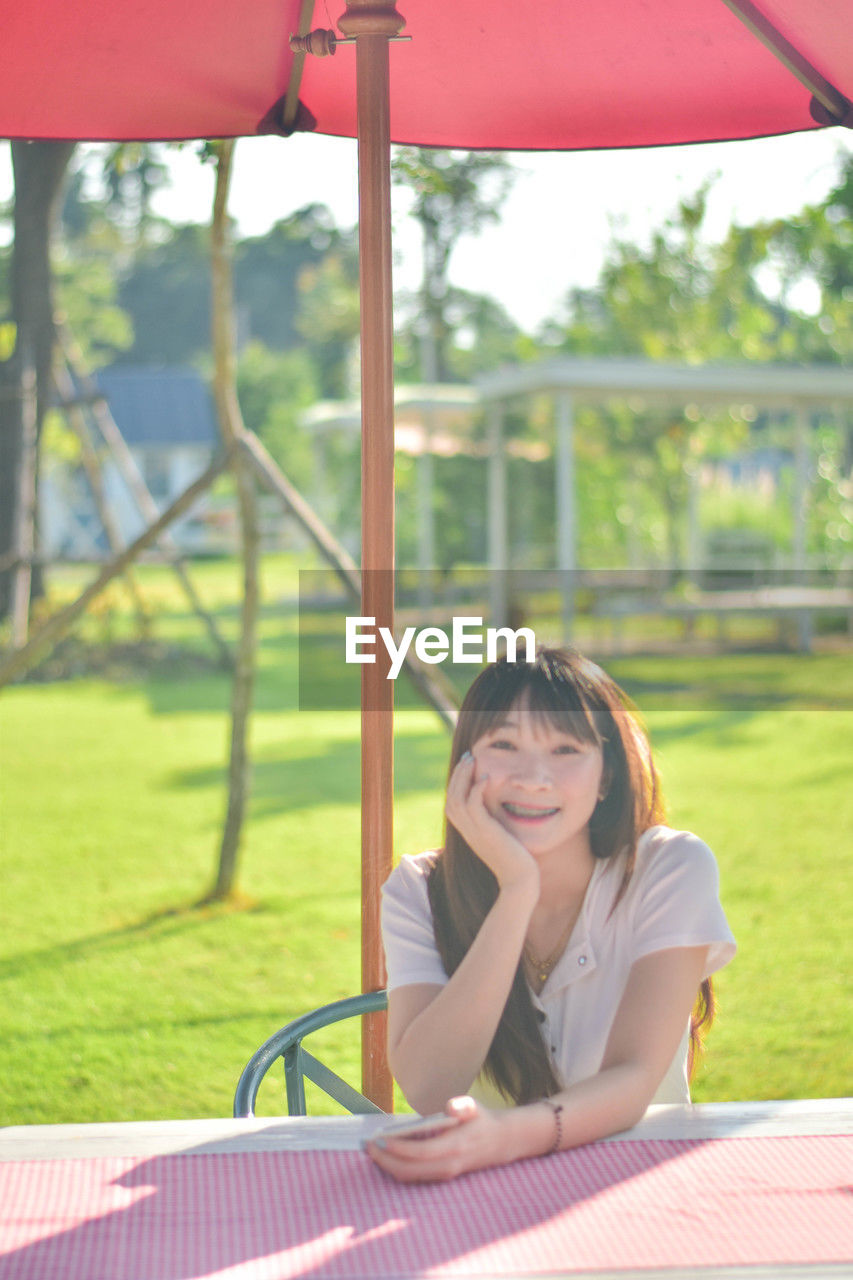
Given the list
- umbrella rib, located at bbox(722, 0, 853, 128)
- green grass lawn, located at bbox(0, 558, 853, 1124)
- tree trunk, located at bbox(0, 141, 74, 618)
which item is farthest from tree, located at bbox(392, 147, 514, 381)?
tree trunk, located at bbox(0, 141, 74, 618)

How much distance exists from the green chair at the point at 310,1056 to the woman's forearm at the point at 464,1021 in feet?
0.71

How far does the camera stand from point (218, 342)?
447 centimetres

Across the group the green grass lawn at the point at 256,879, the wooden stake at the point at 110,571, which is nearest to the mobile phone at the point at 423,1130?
the green grass lawn at the point at 256,879

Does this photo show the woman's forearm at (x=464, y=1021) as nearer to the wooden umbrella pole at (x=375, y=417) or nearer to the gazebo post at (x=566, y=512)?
the wooden umbrella pole at (x=375, y=417)

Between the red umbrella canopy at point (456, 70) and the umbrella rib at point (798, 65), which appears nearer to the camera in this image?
the umbrella rib at point (798, 65)

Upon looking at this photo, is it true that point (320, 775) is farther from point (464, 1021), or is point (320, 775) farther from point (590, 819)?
point (464, 1021)

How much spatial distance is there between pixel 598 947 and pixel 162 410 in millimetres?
40496

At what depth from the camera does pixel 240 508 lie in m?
4.70

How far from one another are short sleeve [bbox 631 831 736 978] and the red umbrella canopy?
1.30m

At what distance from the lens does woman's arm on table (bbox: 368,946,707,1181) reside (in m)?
1.34

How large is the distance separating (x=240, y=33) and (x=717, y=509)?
19567mm

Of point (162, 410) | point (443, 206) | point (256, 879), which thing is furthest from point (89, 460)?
point (162, 410)

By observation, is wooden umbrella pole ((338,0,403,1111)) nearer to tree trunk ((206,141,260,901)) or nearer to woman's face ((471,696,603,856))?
woman's face ((471,696,603,856))

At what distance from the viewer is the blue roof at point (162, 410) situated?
4025 cm
